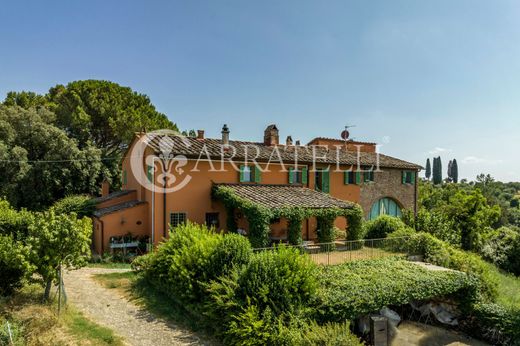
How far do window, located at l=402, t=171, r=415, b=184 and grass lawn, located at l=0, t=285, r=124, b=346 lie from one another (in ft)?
78.7

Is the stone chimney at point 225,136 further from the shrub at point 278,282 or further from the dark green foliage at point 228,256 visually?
the shrub at point 278,282

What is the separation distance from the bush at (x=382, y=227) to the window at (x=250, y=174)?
7297 mm

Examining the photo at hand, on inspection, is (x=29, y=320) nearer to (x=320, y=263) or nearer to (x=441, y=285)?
(x=320, y=263)

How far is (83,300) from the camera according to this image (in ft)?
34.6

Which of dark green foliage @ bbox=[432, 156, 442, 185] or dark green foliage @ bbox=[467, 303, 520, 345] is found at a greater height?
dark green foliage @ bbox=[432, 156, 442, 185]

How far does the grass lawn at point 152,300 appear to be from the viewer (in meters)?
9.39

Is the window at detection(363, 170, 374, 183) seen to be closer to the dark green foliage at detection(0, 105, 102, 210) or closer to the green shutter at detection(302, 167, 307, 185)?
the green shutter at detection(302, 167, 307, 185)

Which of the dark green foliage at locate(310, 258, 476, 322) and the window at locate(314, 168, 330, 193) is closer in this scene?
the dark green foliage at locate(310, 258, 476, 322)

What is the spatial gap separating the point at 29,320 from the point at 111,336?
2.21 m

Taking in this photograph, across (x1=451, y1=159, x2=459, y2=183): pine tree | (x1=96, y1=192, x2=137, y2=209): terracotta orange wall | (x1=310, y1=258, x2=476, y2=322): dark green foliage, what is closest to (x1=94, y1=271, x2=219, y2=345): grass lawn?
(x1=310, y1=258, x2=476, y2=322): dark green foliage

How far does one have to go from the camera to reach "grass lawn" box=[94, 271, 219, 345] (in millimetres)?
9391

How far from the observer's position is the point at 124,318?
9508mm

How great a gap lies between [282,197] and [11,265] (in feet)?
38.2

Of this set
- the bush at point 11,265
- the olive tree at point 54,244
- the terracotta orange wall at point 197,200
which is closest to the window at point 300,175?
the terracotta orange wall at point 197,200
